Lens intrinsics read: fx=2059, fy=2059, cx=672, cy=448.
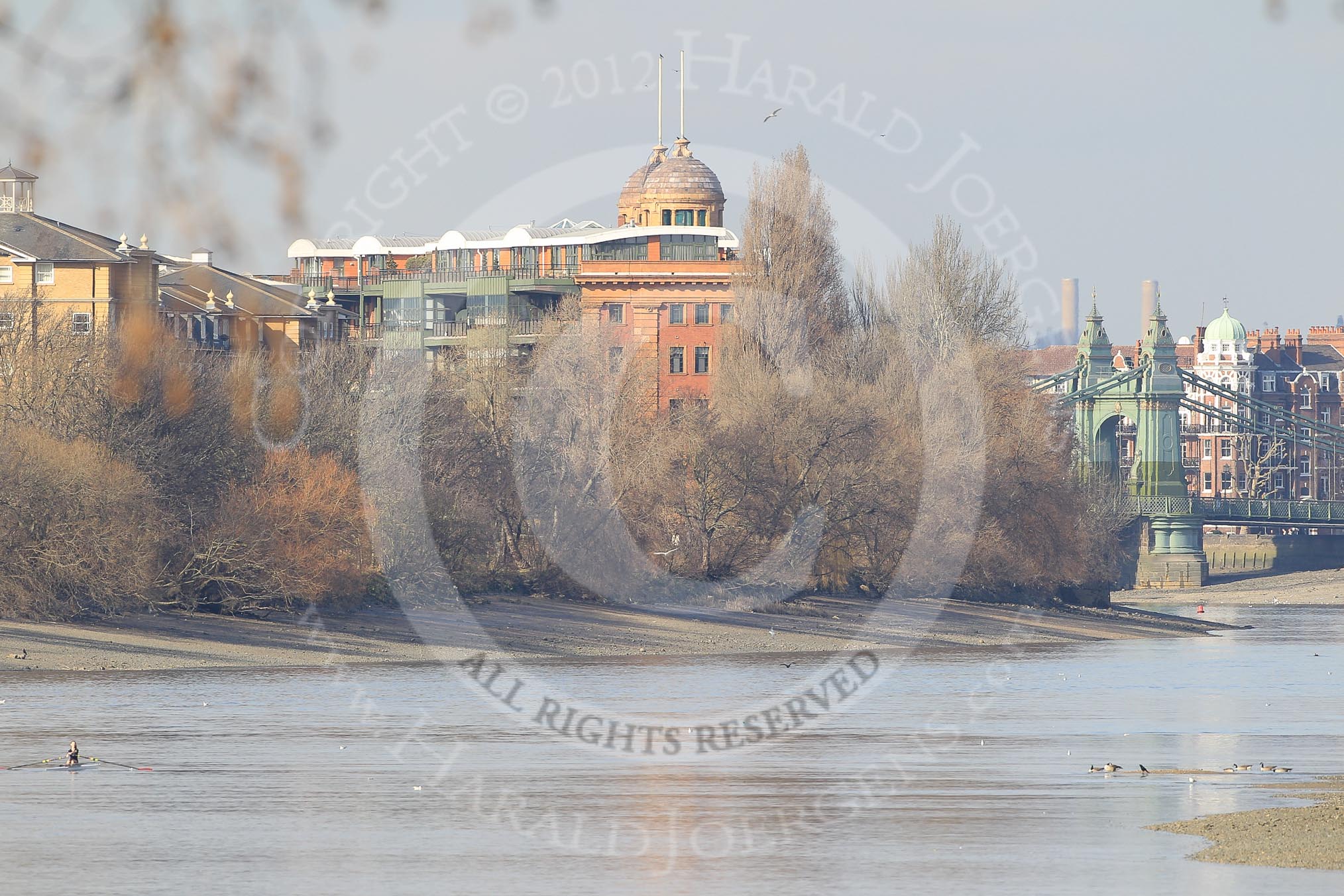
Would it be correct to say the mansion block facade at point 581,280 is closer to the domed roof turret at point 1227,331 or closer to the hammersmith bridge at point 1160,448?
the hammersmith bridge at point 1160,448

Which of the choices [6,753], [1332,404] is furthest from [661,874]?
[1332,404]

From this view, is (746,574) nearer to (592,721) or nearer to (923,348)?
(923,348)

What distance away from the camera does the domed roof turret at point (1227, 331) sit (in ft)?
560

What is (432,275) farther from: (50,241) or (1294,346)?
Answer: (1294,346)

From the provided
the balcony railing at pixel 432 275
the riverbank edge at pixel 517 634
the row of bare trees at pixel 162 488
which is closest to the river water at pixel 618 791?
the riverbank edge at pixel 517 634

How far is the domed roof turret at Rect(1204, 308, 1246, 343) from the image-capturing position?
17075 cm

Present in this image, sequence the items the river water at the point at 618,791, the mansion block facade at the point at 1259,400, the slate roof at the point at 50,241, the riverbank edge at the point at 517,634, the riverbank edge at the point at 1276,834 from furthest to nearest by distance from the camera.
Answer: the mansion block facade at the point at 1259,400, the slate roof at the point at 50,241, the riverbank edge at the point at 517,634, the riverbank edge at the point at 1276,834, the river water at the point at 618,791

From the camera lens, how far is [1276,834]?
1037 inches

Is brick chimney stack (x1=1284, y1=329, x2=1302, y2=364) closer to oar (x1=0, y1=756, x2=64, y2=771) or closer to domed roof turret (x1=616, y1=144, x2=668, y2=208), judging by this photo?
domed roof turret (x1=616, y1=144, x2=668, y2=208)

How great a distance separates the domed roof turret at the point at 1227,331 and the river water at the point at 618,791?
391 feet

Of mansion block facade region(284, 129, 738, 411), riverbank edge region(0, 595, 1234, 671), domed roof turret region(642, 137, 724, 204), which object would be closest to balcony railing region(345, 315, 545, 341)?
mansion block facade region(284, 129, 738, 411)

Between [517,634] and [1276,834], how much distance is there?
40.9 meters

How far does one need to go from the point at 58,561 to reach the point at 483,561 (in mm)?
19325

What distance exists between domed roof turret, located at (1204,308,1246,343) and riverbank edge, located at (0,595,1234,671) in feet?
303
